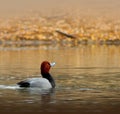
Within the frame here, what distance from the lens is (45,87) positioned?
2325cm

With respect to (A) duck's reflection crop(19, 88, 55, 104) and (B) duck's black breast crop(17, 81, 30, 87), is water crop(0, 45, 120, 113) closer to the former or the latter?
(A) duck's reflection crop(19, 88, 55, 104)

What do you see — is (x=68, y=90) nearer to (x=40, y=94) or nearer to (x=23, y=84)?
(x=40, y=94)

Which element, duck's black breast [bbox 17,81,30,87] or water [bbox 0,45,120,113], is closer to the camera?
water [bbox 0,45,120,113]

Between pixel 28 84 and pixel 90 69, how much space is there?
7811 millimetres

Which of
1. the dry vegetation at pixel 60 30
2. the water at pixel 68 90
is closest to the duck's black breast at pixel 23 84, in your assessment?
the water at pixel 68 90

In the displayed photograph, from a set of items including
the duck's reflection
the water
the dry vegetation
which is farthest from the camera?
the dry vegetation

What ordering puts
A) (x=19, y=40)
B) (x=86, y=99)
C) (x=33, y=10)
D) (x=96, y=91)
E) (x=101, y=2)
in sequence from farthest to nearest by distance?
1. (x=101, y=2)
2. (x=33, y=10)
3. (x=19, y=40)
4. (x=96, y=91)
5. (x=86, y=99)

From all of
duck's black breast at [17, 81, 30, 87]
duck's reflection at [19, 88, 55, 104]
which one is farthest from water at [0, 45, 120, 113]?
duck's black breast at [17, 81, 30, 87]

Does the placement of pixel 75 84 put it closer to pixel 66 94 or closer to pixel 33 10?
pixel 66 94

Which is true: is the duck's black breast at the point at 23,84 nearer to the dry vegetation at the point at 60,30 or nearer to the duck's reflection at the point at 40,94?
the duck's reflection at the point at 40,94

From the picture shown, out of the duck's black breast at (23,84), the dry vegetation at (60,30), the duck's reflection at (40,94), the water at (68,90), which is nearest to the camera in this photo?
the water at (68,90)

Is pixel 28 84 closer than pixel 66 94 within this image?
No

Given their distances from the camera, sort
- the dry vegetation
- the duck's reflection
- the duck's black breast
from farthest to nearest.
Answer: the dry vegetation < the duck's black breast < the duck's reflection

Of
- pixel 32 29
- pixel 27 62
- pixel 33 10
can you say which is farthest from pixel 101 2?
pixel 27 62
